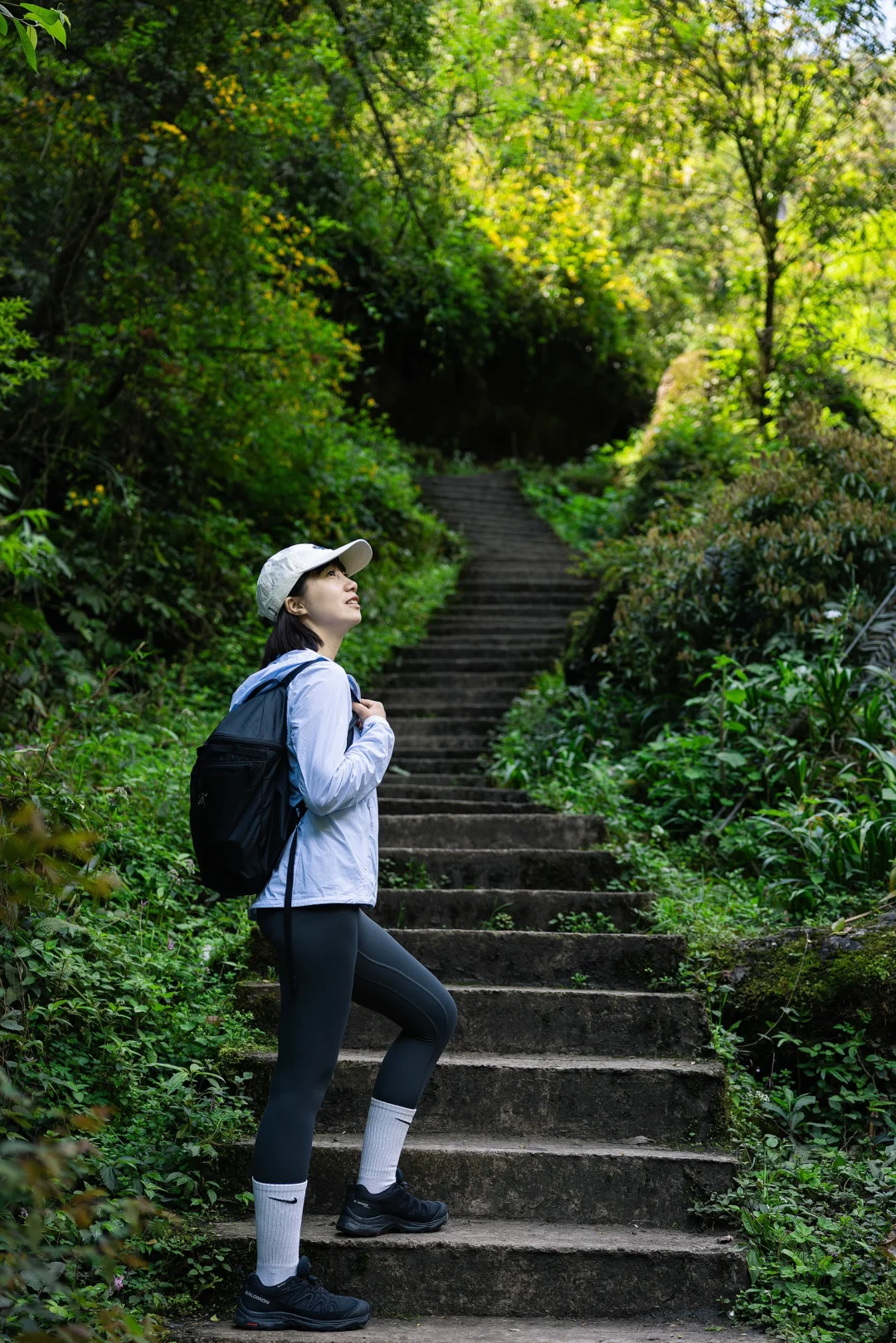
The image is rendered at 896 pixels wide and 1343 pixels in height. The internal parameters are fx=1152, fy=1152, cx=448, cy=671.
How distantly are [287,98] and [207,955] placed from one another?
579cm

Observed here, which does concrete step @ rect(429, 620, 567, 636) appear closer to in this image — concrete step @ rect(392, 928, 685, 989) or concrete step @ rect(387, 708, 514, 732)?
concrete step @ rect(387, 708, 514, 732)

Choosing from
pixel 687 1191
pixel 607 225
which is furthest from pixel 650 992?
pixel 607 225

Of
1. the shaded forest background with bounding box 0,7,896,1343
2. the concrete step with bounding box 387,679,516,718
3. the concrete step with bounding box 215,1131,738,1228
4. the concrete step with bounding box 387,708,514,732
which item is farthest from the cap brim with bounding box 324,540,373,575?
the concrete step with bounding box 387,679,516,718

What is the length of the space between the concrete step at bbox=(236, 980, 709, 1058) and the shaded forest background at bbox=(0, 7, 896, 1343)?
135 millimetres

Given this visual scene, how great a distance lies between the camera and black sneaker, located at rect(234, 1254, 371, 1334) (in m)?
2.65

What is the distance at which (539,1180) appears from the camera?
10.6ft

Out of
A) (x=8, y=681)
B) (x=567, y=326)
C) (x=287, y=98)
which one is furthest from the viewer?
(x=567, y=326)

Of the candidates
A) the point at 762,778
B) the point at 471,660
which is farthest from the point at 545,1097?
the point at 471,660

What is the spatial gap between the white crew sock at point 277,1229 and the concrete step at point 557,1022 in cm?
111

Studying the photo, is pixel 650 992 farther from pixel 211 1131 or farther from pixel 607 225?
pixel 607 225

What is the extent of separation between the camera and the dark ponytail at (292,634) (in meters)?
2.93

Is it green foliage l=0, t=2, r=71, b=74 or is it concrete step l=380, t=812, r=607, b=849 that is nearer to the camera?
green foliage l=0, t=2, r=71, b=74

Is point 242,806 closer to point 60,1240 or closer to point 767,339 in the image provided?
point 60,1240

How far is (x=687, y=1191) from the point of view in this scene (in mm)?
3170
